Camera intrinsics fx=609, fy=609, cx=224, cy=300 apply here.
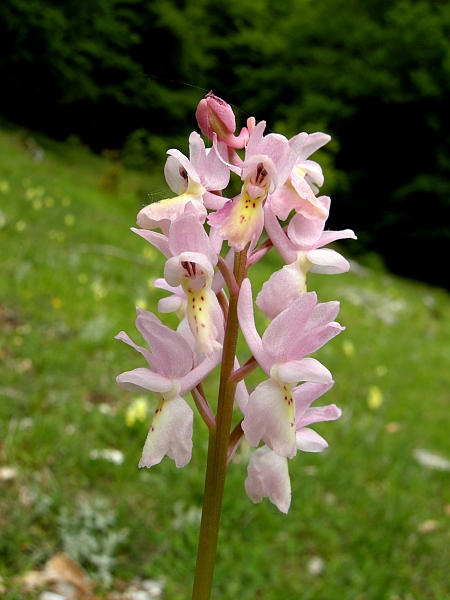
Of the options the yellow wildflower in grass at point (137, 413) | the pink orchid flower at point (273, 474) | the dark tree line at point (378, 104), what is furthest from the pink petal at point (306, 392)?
the dark tree line at point (378, 104)

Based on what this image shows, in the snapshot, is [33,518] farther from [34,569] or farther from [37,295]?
[37,295]

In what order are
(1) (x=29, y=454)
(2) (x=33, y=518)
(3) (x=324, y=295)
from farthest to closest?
(3) (x=324, y=295) → (1) (x=29, y=454) → (2) (x=33, y=518)

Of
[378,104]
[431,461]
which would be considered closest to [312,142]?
[431,461]

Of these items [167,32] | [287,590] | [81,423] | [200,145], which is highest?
[200,145]

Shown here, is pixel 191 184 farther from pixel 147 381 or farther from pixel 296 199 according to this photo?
pixel 147 381

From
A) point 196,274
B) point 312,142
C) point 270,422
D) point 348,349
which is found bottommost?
point 348,349

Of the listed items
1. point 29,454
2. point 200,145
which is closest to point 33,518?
point 29,454

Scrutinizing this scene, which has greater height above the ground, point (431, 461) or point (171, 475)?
point (171, 475)
